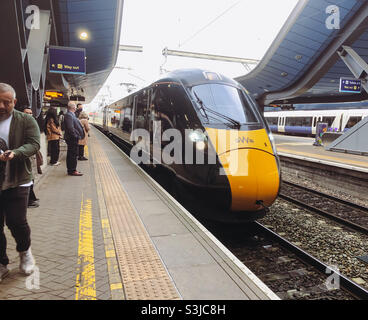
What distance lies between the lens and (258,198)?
4.33 meters

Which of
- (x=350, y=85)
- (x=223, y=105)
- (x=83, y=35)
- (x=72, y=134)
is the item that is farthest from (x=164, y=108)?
(x=350, y=85)

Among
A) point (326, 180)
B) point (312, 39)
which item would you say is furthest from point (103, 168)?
point (312, 39)

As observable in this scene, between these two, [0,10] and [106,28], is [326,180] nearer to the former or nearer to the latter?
[0,10]

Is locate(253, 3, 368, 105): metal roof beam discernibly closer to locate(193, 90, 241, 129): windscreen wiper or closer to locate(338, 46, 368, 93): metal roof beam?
locate(338, 46, 368, 93): metal roof beam

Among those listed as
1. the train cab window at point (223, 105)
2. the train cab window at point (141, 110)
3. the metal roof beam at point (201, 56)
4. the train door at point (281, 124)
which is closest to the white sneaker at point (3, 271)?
the train cab window at point (223, 105)

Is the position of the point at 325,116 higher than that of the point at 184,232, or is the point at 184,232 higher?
the point at 325,116

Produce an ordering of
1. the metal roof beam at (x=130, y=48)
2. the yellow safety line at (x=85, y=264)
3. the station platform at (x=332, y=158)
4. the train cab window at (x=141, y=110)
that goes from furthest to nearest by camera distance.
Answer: the metal roof beam at (x=130, y=48) → the station platform at (x=332, y=158) → the train cab window at (x=141, y=110) → the yellow safety line at (x=85, y=264)

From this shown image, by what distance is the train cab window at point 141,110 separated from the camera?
8.01m

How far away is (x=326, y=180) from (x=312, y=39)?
31.5 feet

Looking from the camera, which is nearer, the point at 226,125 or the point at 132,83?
the point at 226,125

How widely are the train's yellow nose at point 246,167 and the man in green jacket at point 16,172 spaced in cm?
267

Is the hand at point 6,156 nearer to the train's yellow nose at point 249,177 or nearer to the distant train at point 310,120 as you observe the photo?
the train's yellow nose at point 249,177

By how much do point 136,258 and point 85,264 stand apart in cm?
53
